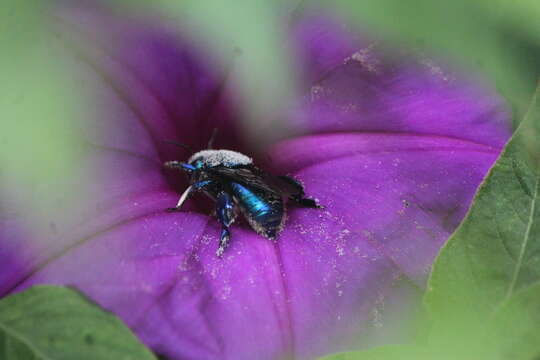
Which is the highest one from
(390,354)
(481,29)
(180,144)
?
(481,29)

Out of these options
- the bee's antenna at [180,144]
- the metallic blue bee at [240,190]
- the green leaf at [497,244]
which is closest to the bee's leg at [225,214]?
the metallic blue bee at [240,190]

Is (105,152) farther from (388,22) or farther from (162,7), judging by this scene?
(388,22)

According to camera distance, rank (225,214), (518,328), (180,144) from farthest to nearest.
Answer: (180,144) < (225,214) < (518,328)

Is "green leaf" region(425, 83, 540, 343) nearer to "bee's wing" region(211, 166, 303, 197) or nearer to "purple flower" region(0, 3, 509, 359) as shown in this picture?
"purple flower" region(0, 3, 509, 359)

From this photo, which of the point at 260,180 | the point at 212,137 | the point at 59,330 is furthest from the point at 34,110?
the point at 212,137

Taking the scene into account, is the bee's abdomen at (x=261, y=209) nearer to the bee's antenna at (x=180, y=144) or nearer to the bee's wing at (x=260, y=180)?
the bee's wing at (x=260, y=180)

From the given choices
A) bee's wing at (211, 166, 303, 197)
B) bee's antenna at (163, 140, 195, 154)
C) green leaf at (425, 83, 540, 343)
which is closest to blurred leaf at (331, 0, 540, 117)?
green leaf at (425, 83, 540, 343)

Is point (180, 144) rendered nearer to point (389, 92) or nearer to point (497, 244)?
point (389, 92)

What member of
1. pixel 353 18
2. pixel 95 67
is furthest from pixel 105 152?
pixel 353 18
